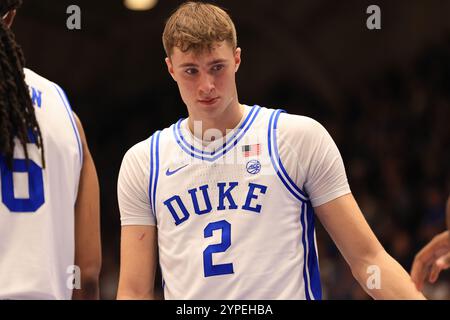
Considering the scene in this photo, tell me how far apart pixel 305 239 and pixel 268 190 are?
244 mm

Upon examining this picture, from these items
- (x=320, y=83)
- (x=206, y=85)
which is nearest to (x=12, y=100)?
(x=206, y=85)

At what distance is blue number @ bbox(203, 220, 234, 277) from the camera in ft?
10.9

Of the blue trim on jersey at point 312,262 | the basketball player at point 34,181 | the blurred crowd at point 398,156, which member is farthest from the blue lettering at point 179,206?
the blurred crowd at point 398,156

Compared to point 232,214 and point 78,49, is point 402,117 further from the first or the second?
point 232,214

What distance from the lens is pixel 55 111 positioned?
285cm

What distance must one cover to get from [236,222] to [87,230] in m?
0.66

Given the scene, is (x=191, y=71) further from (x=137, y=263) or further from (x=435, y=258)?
(x=435, y=258)

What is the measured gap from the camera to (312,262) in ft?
11.2

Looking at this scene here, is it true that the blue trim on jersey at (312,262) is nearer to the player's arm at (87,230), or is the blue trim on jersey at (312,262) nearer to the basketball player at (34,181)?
the player's arm at (87,230)

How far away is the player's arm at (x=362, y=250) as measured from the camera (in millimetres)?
3213

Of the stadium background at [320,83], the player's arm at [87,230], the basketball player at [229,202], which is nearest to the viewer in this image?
the player's arm at [87,230]

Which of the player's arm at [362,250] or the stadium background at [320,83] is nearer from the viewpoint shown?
the player's arm at [362,250]
